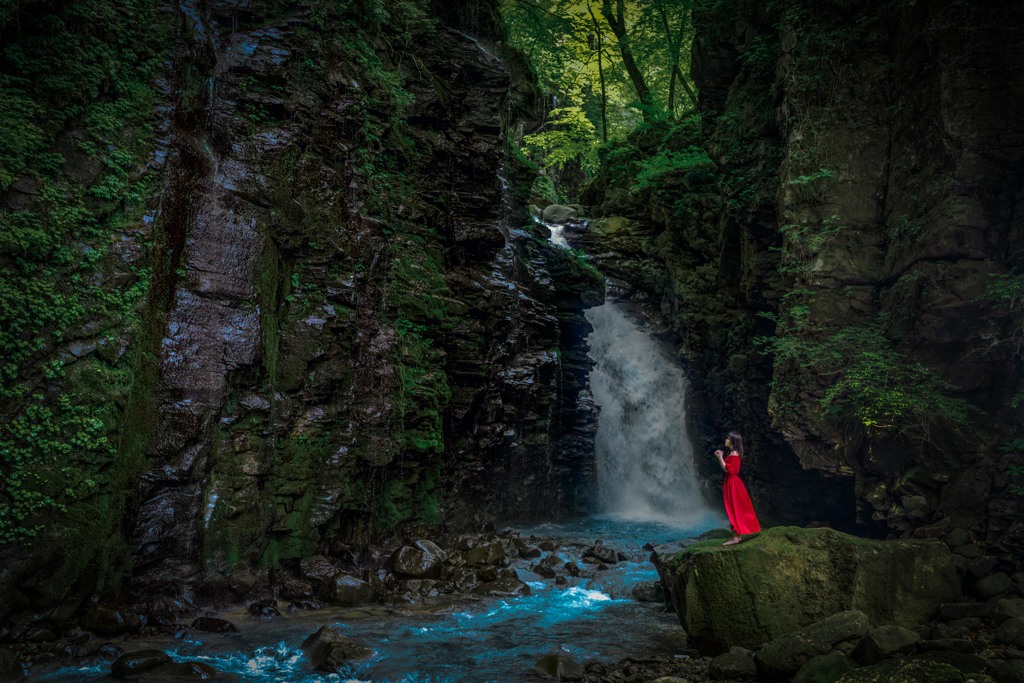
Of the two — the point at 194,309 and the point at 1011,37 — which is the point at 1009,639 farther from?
the point at 194,309

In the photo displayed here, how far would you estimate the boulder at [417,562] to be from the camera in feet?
32.7

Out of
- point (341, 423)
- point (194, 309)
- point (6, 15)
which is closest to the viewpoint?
point (6, 15)

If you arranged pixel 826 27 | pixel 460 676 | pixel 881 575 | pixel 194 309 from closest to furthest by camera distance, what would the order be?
pixel 460 676 → pixel 881 575 → pixel 194 309 → pixel 826 27

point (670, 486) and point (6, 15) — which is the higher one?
point (6, 15)

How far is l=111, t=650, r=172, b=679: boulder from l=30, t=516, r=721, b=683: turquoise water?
13cm

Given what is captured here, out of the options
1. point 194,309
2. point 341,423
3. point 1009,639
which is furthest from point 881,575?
point 194,309

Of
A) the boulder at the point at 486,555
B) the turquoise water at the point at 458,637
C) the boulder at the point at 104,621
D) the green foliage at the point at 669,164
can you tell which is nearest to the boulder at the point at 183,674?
the turquoise water at the point at 458,637

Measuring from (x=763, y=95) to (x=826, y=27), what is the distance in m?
2.28

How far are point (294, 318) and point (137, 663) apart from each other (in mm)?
5392

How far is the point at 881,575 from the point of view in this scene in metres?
7.36

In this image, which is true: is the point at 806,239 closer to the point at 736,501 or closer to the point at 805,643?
the point at 736,501

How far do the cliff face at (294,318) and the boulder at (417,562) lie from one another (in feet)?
2.59

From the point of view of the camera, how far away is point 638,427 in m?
18.6

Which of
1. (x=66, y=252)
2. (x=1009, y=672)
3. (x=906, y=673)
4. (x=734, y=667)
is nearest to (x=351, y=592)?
(x=734, y=667)
